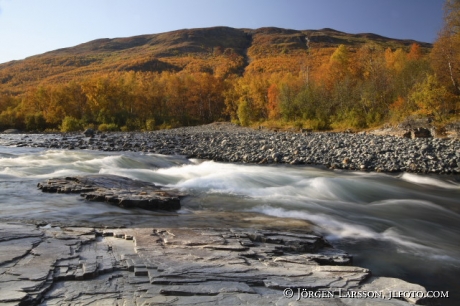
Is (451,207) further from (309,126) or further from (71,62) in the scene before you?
(71,62)

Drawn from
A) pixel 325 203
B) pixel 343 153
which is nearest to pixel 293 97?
pixel 343 153

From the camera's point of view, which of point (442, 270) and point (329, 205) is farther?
point (329, 205)

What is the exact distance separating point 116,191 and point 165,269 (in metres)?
6.31

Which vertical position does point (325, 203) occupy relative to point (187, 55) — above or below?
below

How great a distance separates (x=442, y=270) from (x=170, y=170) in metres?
12.7

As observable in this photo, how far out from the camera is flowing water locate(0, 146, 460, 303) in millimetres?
7324

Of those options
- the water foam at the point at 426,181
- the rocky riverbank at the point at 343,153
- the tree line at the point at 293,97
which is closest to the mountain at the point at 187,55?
the tree line at the point at 293,97

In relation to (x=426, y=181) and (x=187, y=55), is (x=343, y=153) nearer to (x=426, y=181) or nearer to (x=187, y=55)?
(x=426, y=181)

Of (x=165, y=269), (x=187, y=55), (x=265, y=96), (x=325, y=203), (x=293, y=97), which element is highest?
(x=187, y=55)

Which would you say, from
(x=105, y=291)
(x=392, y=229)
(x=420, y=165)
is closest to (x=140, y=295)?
(x=105, y=291)

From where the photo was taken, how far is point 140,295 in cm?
402

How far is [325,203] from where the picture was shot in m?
11.5

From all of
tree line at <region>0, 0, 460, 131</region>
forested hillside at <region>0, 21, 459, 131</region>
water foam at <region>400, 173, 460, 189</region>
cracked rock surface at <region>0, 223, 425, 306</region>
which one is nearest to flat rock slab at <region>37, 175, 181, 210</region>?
cracked rock surface at <region>0, 223, 425, 306</region>

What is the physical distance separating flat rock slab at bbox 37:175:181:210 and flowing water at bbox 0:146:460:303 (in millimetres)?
363
